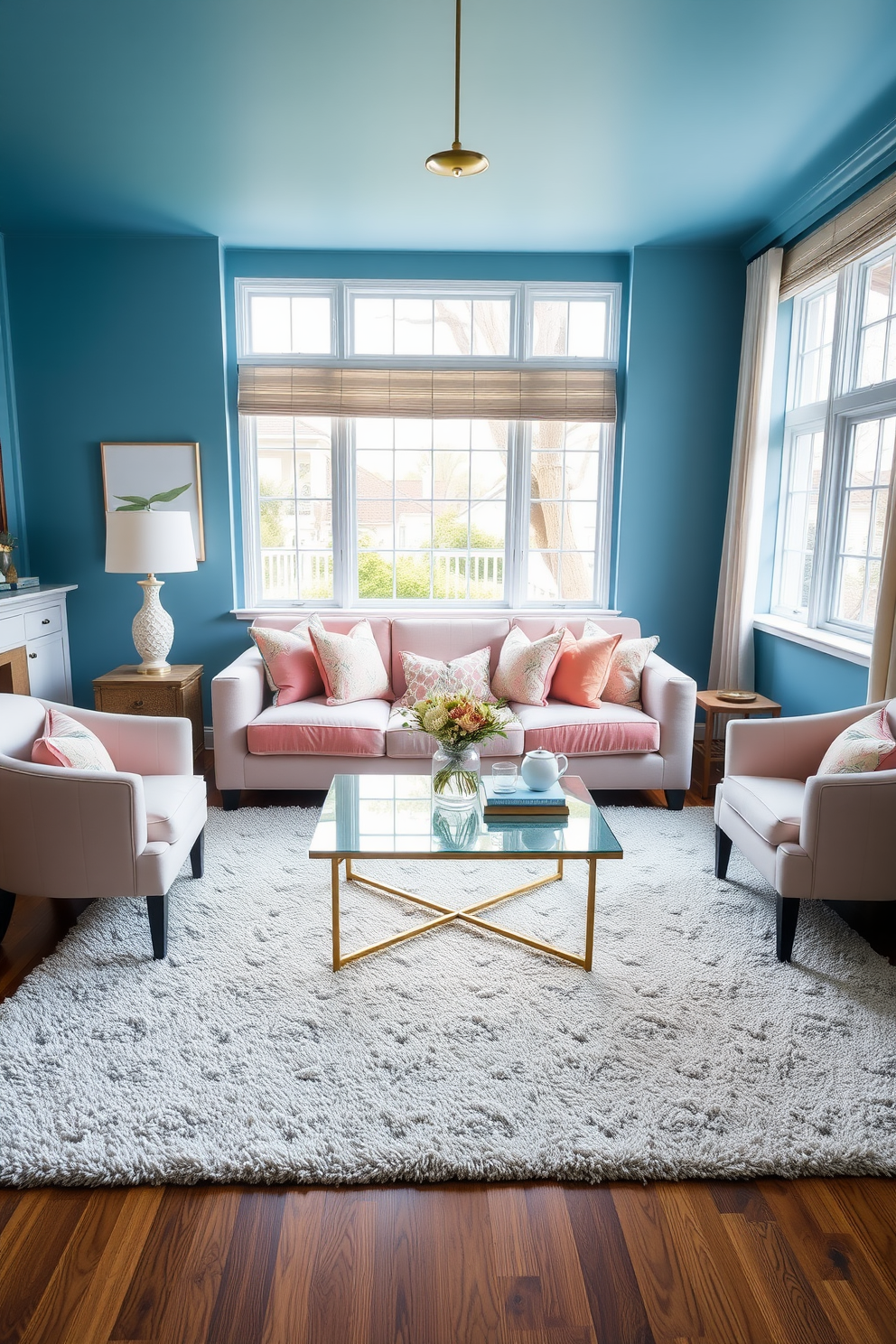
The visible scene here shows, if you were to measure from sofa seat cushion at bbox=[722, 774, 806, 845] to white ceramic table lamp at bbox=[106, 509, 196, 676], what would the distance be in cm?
291

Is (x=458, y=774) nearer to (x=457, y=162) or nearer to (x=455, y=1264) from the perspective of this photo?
(x=455, y=1264)

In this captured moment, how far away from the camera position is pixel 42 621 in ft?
15.0

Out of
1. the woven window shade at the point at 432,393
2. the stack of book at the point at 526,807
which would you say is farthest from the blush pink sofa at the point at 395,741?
the woven window shade at the point at 432,393

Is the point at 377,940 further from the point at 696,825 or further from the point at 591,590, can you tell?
the point at 591,590

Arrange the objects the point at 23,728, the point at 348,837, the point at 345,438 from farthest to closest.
→ the point at 345,438 → the point at 23,728 → the point at 348,837

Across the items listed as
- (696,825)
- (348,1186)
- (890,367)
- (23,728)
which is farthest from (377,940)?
(890,367)

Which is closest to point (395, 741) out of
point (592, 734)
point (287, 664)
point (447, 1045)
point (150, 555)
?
point (287, 664)

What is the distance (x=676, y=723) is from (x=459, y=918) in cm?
164

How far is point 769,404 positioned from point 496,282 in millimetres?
1701

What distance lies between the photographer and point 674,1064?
218 cm

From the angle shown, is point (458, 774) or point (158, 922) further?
point (458, 774)

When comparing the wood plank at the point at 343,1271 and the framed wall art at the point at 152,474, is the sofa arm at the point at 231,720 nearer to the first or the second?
the framed wall art at the point at 152,474

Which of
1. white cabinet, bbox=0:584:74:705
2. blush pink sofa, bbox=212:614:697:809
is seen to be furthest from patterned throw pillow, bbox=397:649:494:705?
white cabinet, bbox=0:584:74:705

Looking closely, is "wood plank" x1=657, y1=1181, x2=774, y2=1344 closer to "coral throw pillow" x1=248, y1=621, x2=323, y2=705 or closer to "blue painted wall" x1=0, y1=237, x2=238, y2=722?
"coral throw pillow" x1=248, y1=621, x2=323, y2=705
